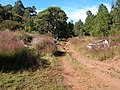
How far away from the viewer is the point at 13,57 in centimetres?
1062

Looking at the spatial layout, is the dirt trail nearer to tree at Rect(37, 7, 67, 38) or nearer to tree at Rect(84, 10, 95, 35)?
tree at Rect(37, 7, 67, 38)

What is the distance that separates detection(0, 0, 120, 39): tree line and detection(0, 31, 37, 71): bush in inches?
1052

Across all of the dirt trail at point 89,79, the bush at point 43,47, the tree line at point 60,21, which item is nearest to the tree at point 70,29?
the tree line at point 60,21

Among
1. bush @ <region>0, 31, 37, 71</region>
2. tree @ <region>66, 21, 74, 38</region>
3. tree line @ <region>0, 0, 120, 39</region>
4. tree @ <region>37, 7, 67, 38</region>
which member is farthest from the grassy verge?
tree @ <region>66, 21, 74, 38</region>

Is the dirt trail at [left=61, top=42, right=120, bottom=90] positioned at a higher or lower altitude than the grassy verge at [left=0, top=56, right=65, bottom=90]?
lower

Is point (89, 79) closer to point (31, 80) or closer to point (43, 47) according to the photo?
point (31, 80)

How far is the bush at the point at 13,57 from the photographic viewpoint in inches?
400

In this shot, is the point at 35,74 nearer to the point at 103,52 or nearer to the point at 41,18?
the point at 103,52

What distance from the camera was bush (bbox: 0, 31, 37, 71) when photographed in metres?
10.1

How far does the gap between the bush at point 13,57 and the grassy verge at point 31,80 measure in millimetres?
695

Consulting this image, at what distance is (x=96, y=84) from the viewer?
9164mm

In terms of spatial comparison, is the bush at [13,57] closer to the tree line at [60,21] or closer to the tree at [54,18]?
the tree line at [60,21]

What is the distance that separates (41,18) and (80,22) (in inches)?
908

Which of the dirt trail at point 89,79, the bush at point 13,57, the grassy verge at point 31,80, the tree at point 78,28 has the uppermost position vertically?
the tree at point 78,28
